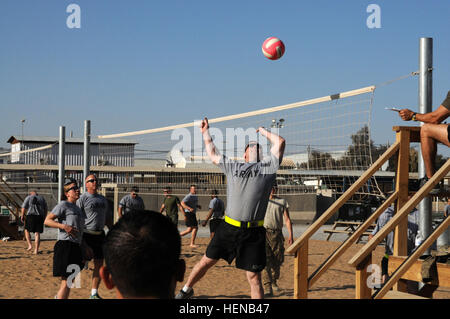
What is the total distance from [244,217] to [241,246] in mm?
268

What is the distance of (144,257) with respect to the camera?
174 centimetres

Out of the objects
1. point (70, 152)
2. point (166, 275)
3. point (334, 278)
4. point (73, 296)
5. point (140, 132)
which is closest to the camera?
point (166, 275)

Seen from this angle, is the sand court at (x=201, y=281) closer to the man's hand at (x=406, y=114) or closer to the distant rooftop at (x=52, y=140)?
the man's hand at (x=406, y=114)

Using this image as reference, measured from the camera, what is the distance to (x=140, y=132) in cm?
1257

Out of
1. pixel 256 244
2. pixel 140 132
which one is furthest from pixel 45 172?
pixel 256 244

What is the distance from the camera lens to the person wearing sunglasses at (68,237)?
6.68 m

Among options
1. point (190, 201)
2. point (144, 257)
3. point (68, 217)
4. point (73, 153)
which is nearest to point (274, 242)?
point (68, 217)

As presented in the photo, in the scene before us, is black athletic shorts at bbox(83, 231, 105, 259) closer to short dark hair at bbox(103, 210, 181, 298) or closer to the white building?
short dark hair at bbox(103, 210, 181, 298)

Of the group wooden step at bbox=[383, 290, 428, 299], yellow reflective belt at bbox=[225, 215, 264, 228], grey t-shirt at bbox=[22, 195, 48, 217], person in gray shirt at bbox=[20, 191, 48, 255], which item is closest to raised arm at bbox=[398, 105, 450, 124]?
wooden step at bbox=[383, 290, 428, 299]

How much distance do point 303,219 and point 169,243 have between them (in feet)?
84.8

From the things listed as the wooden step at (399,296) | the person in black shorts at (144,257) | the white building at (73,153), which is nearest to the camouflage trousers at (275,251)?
the wooden step at (399,296)

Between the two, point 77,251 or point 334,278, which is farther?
point 334,278
